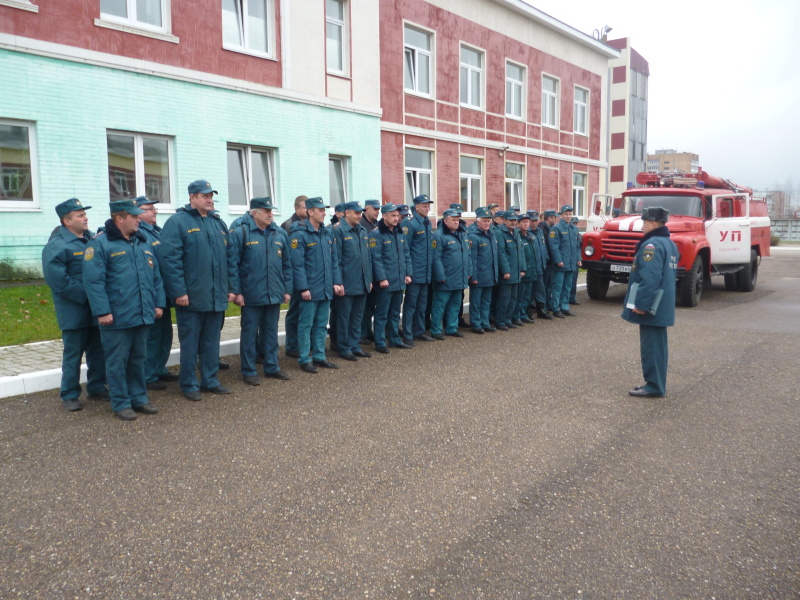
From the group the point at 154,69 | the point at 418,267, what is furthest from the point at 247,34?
the point at 418,267

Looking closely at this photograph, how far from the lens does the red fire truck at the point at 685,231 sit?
1272 cm

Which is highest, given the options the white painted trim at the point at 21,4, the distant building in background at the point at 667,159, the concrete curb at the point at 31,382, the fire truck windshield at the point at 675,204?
the distant building in background at the point at 667,159

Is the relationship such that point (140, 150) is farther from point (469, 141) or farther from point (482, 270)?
point (469, 141)

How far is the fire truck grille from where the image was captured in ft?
41.8

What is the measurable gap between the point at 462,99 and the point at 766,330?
13.2 metres

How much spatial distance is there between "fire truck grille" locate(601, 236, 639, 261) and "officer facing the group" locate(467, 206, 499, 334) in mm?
4052

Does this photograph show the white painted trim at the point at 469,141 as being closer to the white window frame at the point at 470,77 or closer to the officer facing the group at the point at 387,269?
the white window frame at the point at 470,77

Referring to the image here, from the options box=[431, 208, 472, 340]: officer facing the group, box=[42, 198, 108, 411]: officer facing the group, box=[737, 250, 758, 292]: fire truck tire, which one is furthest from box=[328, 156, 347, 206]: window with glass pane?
box=[42, 198, 108, 411]: officer facing the group

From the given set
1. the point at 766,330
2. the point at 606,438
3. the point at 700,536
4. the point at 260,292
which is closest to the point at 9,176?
the point at 260,292

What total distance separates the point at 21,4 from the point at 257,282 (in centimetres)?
771

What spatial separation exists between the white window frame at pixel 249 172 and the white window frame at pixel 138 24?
98.9 inches

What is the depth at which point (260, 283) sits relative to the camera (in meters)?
6.94

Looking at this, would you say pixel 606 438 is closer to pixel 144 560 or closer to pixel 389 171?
pixel 144 560

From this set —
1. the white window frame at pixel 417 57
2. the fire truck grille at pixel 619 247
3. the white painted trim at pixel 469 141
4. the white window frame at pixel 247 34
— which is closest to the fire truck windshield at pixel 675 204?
the fire truck grille at pixel 619 247
